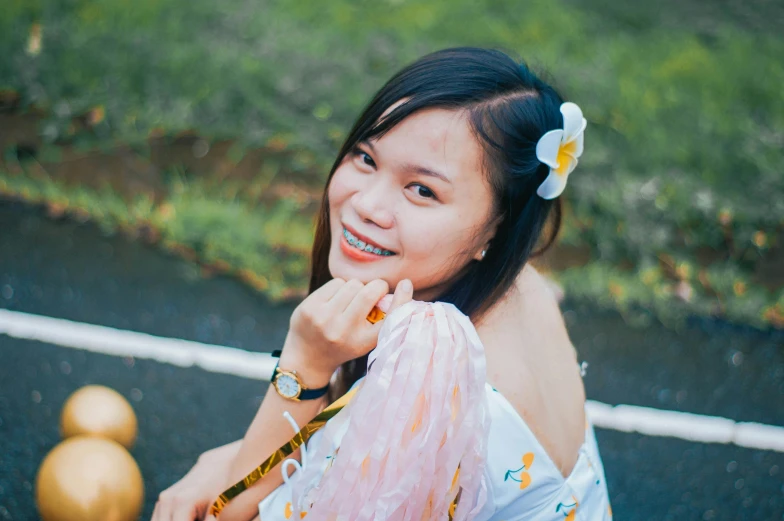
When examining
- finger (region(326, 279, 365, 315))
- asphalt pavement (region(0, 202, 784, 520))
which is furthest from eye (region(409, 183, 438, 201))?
asphalt pavement (region(0, 202, 784, 520))

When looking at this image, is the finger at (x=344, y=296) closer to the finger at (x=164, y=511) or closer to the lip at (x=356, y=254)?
the lip at (x=356, y=254)

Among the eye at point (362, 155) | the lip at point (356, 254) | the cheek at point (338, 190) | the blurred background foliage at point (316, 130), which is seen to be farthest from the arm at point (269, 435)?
the blurred background foliage at point (316, 130)

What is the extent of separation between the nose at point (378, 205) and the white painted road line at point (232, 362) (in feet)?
5.62

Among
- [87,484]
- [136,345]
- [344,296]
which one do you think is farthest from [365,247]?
[136,345]

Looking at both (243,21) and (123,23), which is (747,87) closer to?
(243,21)

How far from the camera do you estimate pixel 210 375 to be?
329 cm

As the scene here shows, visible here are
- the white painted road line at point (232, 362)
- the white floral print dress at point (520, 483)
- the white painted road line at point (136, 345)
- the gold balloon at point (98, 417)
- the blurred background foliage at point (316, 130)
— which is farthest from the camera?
the blurred background foliage at point (316, 130)

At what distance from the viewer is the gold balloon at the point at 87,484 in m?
2.11

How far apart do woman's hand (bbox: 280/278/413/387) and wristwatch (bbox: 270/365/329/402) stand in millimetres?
18

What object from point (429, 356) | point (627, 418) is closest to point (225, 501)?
point (429, 356)

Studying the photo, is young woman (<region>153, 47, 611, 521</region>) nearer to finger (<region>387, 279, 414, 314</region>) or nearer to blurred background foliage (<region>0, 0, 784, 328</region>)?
finger (<region>387, 279, 414, 314</region>)

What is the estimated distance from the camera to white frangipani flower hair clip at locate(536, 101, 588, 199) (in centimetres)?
180

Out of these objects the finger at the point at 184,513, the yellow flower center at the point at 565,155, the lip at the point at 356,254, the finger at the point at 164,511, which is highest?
the yellow flower center at the point at 565,155

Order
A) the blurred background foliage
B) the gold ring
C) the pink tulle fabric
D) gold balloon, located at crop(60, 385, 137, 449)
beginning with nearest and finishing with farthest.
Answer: the pink tulle fabric → the gold ring → gold balloon, located at crop(60, 385, 137, 449) → the blurred background foliage
